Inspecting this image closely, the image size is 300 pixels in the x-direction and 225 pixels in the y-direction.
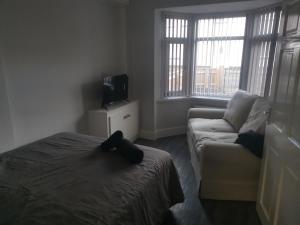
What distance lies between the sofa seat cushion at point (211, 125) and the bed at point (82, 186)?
1308 mm

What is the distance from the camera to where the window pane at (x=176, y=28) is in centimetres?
399

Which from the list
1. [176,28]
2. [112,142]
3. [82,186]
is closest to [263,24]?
[176,28]

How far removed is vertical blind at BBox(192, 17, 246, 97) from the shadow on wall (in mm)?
1955

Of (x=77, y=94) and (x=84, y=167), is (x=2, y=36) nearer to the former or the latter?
(x=77, y=94)

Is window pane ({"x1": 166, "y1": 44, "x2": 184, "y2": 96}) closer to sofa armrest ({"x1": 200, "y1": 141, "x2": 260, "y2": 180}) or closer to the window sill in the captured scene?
the window sill

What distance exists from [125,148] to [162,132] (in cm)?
246

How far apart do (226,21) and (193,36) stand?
0.63 m

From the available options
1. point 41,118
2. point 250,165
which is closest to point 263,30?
point 250,165

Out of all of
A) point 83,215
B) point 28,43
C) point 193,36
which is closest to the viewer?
point 83,215

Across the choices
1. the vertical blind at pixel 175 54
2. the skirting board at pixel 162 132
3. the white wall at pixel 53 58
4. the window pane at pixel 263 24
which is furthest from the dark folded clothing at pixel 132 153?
the window pane at pixel 263 24

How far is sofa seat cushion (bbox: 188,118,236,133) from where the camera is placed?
10.2ft

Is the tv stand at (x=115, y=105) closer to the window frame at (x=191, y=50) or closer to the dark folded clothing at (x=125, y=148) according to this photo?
the window frame at (x=191, y=50)

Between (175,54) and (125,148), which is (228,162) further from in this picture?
(175,54)

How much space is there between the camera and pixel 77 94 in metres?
3.13
